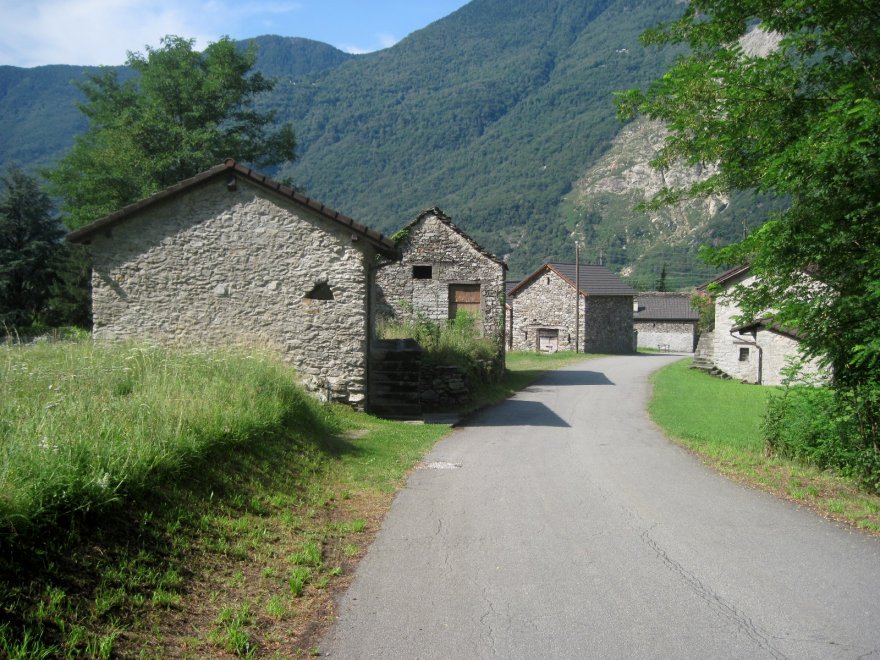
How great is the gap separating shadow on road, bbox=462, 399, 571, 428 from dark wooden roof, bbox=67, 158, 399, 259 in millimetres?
4921

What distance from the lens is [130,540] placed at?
5047mm

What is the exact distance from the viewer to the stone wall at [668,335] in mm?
66812

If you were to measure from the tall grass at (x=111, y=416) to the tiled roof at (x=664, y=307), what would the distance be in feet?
200

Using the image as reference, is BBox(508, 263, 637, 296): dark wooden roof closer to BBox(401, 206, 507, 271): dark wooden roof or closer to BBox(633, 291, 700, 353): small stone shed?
BBox(633, 291, 700, 353): small stone shed

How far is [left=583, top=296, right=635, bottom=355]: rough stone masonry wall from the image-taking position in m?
50.4

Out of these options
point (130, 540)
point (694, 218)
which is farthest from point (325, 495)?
point (694, 218)

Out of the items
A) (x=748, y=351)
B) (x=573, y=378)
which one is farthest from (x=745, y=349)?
(x=573, y=378)

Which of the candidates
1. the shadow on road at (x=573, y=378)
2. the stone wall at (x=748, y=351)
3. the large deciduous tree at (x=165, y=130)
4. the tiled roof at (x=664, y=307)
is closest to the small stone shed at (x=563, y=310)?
the stone wall at (x=748, y=351)

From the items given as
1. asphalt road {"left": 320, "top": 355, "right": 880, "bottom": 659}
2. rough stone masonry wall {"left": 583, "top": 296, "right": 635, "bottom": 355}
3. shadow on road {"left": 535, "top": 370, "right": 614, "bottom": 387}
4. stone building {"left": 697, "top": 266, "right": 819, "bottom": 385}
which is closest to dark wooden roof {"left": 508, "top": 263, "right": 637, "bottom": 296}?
rough stone masonry wall {"left": 583, "top": 296, "right": 635, "bottom": 355}

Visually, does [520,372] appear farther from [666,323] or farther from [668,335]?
[668,335]

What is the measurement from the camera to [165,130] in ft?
113

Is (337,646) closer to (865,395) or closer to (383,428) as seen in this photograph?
(865,395)

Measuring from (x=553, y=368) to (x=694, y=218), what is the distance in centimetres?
8591

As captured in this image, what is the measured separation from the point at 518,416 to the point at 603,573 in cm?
1196
